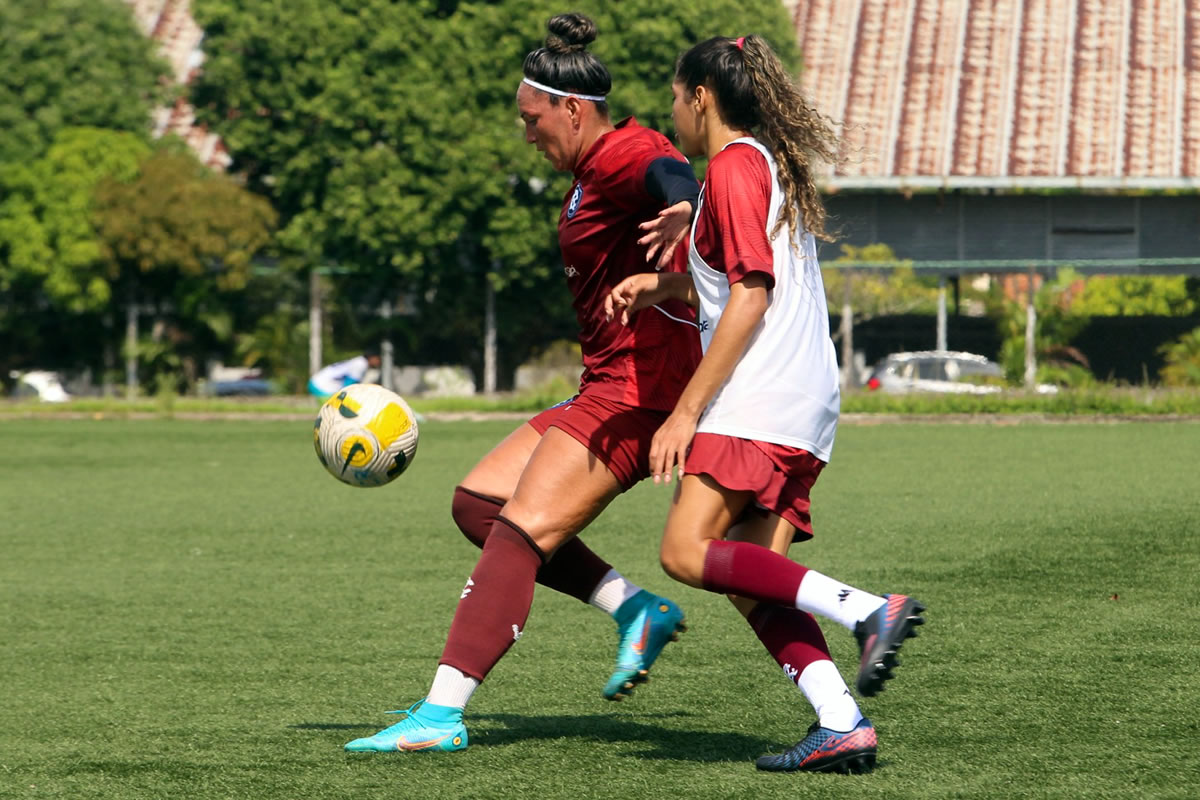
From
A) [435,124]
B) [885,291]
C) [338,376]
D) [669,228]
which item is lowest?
[338,376]

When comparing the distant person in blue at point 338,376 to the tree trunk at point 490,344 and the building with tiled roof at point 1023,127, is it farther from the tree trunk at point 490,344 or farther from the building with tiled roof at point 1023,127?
the building with tiled roof at point 1023,127

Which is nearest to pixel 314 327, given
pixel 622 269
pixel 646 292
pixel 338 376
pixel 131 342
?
pixel 131 342

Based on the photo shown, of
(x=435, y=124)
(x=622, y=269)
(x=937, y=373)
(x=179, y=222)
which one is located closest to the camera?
(x=622, y=269)

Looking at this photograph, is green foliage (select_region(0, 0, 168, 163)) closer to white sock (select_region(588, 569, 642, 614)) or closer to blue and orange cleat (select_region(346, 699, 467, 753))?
white sock (select_region(588, 569, 642, 614))

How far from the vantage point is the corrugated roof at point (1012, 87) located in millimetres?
33719

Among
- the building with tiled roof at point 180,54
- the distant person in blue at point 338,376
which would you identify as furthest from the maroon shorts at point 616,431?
the building with tiled roof at point 180,54

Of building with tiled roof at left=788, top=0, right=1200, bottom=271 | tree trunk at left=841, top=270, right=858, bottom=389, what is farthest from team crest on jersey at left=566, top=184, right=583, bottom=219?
building with tiled roof at left=788, top=0, right=1200, bottom=271

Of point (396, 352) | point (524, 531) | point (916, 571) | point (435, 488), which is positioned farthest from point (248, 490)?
point (396, 352)

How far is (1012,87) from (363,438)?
3275 centimetres

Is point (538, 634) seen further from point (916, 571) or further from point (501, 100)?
point (501, 100)

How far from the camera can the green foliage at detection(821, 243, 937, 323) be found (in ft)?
86.4

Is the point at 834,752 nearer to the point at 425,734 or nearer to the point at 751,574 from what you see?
the point at 751,574

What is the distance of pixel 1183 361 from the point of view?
934 inches

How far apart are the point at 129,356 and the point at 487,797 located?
2676 cm
